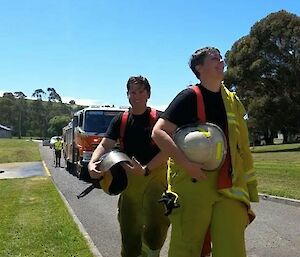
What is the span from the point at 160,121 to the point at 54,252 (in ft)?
11.7

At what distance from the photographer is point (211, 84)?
380 centimetres

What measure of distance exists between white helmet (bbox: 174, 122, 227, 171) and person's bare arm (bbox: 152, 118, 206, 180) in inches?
1.3

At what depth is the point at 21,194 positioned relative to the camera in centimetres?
1452

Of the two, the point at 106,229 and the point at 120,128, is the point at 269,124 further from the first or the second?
the point at 120,128

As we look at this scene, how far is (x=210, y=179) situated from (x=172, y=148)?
1.10ft

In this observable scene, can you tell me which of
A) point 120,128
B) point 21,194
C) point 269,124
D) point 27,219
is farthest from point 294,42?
point 120,128

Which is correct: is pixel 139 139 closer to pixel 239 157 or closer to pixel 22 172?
pixel 239 157

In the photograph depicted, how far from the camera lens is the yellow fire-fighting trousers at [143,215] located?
4551mm

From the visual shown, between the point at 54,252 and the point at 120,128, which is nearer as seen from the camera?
the point at 120,128

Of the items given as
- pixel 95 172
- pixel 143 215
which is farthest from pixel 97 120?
pixel 95 172

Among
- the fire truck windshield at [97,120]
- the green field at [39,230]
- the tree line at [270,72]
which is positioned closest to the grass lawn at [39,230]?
the green field at [39,230]

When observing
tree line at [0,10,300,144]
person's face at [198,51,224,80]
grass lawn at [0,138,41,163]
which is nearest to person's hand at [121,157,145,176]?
person's face at [198,51,224,80]

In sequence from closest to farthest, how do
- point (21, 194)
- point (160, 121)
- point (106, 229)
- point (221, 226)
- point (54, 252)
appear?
point (221, 226)
point (160, 121)
point (54, 252)
point (106, 229)
point (21, 194)

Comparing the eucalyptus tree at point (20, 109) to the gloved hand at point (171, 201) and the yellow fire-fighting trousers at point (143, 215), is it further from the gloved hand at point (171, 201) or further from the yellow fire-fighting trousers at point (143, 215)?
the gloved hand at point (171, 201)
